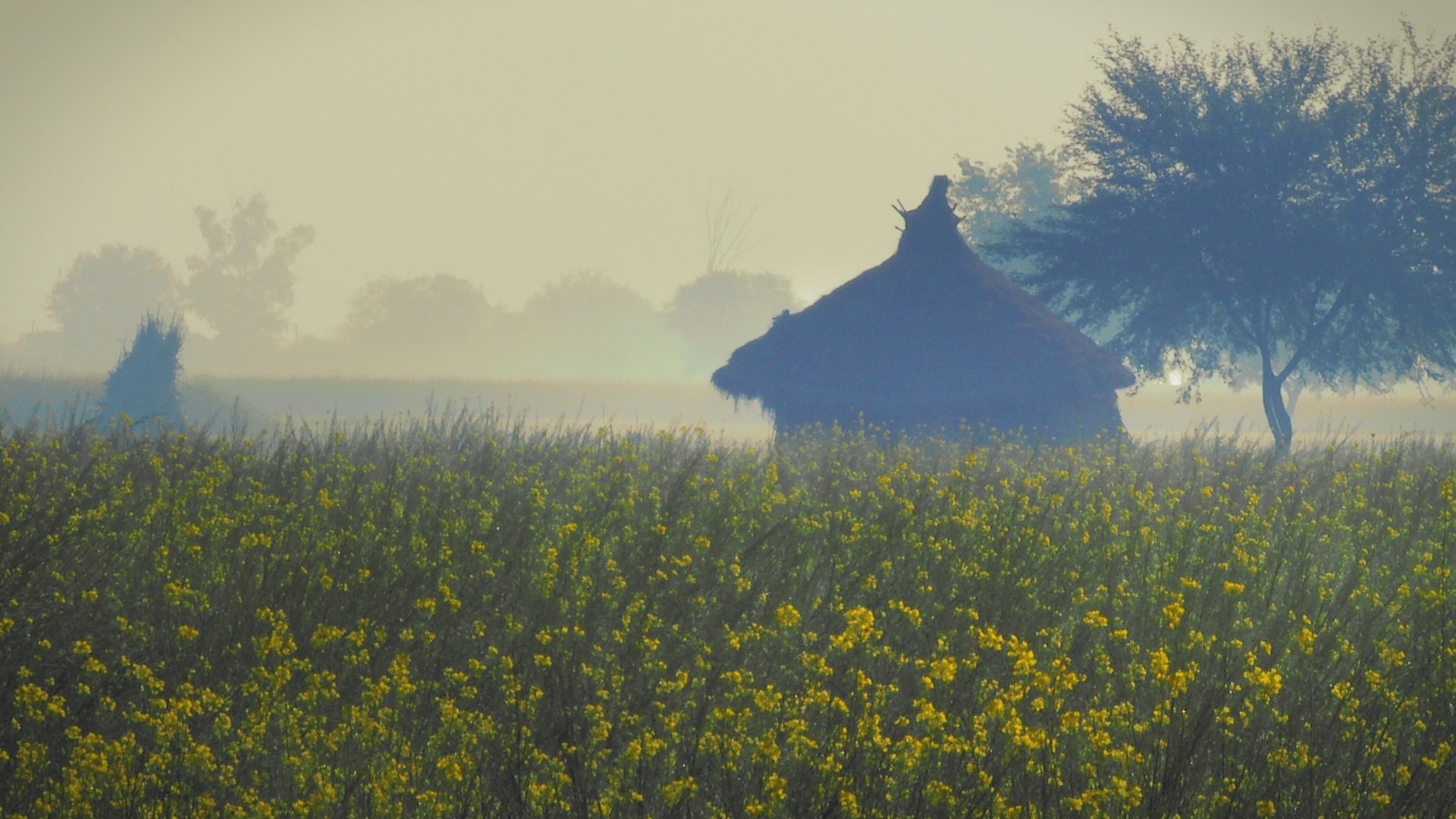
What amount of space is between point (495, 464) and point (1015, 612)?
5.05m

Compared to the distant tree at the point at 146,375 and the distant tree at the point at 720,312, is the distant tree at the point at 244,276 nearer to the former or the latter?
the distant tree at the point at 720,312

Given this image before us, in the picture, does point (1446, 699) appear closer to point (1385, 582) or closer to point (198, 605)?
point (1385, 582)

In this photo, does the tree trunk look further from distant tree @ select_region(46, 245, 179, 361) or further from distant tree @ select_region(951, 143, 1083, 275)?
distant tree @ select_region(46, 245, 179, 361)

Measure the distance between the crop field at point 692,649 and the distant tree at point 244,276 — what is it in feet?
229

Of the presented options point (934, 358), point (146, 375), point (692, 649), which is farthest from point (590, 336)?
point (692, 649)

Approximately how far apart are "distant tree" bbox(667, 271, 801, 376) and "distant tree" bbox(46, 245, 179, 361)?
37.0 metres

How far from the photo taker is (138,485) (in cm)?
806

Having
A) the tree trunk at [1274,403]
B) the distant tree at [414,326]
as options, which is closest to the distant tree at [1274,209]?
the tree trunk at [1274,403]

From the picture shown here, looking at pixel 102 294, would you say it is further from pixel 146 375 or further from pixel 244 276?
pixel 146 375

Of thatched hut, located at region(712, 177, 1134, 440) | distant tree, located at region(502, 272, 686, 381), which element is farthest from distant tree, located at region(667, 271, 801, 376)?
thatched hut, located at region(712, 177, 1134, 440)

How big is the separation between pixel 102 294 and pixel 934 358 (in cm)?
8162

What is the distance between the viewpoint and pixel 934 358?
20016mm

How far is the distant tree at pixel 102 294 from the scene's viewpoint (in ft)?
276

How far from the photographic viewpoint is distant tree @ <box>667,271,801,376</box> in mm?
83562
